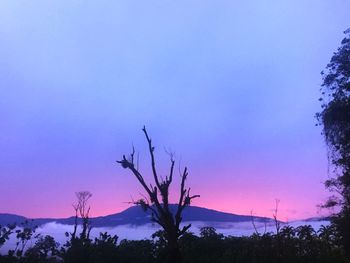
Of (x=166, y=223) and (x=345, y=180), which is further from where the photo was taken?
(x=345, y=180)

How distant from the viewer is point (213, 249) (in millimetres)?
22375

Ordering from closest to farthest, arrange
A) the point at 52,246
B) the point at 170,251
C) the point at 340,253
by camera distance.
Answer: the point at 170,251 < the point at 340,253 < the point at 52,246

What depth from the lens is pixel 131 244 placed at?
75.1 feet

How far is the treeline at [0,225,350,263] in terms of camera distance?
20.5 metres

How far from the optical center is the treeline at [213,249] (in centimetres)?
2047

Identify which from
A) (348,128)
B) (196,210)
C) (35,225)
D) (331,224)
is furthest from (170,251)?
(196,210)

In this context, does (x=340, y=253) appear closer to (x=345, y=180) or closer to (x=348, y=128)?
(x=345, y=180)

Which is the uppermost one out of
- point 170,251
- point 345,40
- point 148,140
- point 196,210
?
point 196,210

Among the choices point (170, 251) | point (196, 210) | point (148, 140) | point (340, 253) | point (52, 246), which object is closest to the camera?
point (170, 251)

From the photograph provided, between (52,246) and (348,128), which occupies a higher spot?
(348,128)

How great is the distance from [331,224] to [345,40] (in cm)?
806

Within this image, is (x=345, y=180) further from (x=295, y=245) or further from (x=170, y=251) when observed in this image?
(x=170, y=251)

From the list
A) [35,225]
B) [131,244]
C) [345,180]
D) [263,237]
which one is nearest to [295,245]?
[263,237]

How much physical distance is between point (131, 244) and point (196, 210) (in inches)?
3412
